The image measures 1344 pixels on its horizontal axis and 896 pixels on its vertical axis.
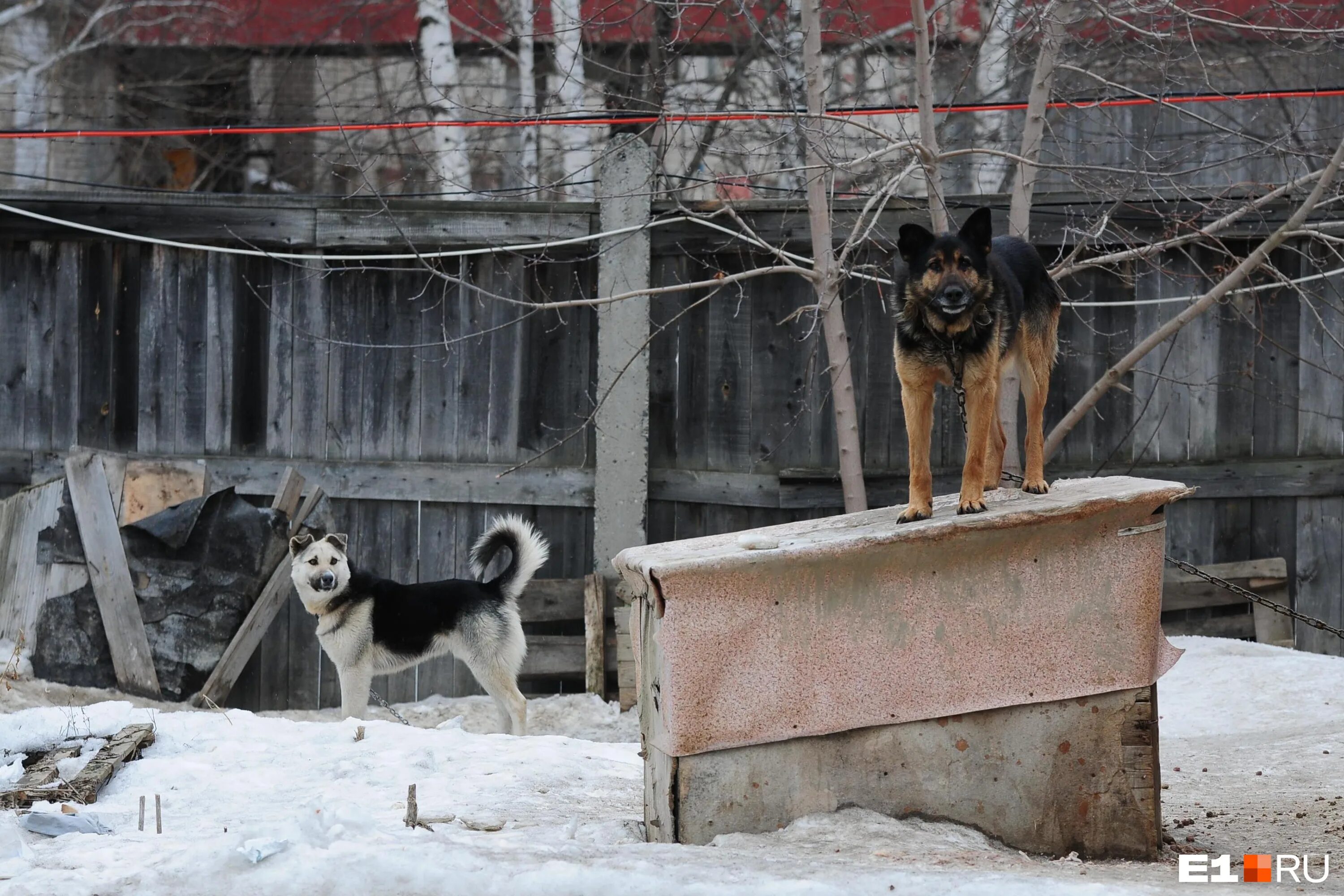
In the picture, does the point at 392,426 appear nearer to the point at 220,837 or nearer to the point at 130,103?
the point at 220,837

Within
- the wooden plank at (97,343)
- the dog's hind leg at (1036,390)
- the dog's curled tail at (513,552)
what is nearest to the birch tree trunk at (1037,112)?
the dog's hind leg at (1036,390)

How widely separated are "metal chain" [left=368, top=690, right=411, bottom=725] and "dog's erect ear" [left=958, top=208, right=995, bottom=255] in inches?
174

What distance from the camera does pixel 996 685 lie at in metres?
4.44

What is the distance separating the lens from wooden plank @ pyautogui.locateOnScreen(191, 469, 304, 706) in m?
8.26

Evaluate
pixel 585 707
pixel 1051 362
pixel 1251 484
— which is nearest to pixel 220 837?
pixel 1051 362

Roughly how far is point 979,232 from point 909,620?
4.38 ft

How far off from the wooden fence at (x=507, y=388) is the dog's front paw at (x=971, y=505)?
3.69 metres

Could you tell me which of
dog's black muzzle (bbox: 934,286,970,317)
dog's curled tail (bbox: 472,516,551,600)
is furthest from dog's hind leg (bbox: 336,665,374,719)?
dog's black muzzle (bbox: 934,286,970,317)

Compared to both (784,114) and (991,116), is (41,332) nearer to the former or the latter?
(784,114)

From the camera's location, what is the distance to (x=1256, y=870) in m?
4.17

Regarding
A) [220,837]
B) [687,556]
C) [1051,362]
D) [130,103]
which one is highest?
[130,103]

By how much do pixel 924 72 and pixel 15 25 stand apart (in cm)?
1444

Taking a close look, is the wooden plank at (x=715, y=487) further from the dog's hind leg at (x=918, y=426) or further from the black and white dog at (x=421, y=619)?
Result: the dog's hind leg at (x=918, y=426)

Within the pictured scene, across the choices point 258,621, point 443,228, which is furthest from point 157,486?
point 443,228
